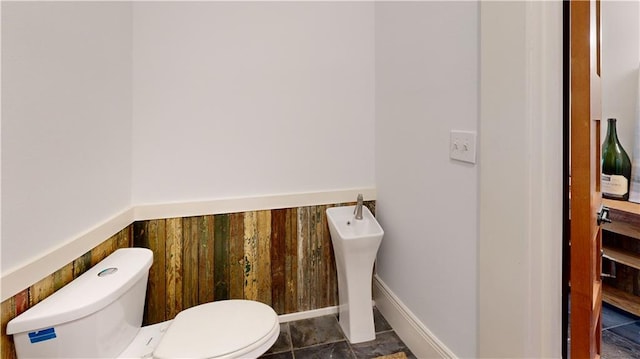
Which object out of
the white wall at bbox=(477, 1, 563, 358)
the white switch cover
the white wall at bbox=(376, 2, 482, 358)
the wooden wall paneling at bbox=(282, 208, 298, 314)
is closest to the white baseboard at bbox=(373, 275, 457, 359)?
the white wall at bbox=(376, 2, 482, 358)

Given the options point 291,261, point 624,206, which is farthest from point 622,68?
point 291,261

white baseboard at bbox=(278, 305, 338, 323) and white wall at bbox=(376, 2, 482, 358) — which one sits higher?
white wall at bbox=(376, 2, 482, 358)

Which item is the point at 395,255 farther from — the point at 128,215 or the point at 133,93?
the point at 133,93

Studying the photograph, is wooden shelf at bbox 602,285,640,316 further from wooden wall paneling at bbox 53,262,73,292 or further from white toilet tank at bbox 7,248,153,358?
wooden wall paneling at bbox 53,262,73,292

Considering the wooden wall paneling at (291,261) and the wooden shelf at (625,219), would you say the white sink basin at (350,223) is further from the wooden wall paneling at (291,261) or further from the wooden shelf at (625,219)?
the wooden shelf at (625,219)

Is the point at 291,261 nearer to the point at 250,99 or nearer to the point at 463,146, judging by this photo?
the point at 250,99

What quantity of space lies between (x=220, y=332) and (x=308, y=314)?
781 mm

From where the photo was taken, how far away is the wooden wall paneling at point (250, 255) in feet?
5.57

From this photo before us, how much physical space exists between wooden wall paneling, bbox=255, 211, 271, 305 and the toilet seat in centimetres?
39

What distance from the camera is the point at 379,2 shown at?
1792 mm

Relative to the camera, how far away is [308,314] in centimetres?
182

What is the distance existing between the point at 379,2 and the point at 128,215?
1.74 meters

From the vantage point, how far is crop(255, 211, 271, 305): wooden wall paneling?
1.72m

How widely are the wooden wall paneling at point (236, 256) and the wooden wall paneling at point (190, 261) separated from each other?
171mm
